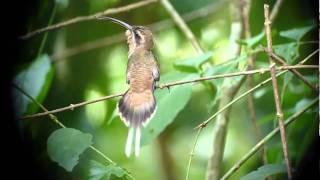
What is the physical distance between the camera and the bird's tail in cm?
88

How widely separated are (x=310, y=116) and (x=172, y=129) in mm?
413

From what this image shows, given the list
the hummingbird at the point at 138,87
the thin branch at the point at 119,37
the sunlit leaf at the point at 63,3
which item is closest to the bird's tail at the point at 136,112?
the hummingbird at the point at 138,87

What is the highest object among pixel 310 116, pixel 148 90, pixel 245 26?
pixel 245 26

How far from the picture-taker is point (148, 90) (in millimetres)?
932

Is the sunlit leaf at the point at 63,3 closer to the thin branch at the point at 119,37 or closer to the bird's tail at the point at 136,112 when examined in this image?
the thin branch at the point at 119,37

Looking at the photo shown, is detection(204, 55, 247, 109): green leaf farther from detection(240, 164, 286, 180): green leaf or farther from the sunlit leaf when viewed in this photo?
the sunlit leaf

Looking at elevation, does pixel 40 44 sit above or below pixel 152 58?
above

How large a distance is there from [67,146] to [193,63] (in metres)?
0.32

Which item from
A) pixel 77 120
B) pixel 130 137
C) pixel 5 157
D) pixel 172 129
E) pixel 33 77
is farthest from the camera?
pixel 172 129

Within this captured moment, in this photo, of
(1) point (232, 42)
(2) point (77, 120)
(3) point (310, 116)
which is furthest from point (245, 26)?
(2) point (77, 120)

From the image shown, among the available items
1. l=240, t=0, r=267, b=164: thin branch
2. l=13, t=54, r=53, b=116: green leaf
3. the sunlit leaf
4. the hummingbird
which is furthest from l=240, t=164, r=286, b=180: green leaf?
the sunlit leaf

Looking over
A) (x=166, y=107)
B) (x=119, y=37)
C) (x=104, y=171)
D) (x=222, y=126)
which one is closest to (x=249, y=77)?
(x=222, y=126)

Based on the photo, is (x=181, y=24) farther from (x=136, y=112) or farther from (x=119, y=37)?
(x=136, y=112)

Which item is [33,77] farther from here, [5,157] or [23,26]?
[5,157]
